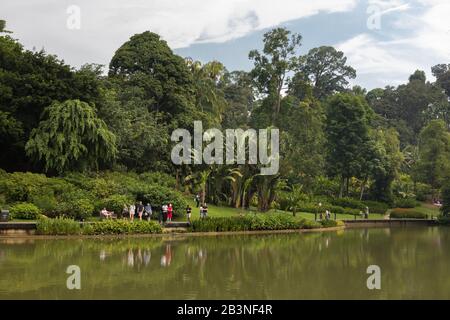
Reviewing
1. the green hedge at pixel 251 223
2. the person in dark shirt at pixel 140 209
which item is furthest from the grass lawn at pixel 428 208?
the person in dark shirt at pixel 140 209

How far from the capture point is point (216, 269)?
1582 centimetres

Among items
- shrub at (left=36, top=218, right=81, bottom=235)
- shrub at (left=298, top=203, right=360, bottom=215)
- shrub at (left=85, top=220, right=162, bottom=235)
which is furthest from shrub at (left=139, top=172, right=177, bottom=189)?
shrub at (left=298, top=203, right=360, bottom=215)

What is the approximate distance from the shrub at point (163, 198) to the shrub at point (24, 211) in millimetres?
6046

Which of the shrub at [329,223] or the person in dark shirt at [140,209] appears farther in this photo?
the shrub at [329,223]

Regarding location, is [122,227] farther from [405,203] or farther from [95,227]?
[405,203]

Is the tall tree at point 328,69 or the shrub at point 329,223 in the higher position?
the tall tree at point 328,69

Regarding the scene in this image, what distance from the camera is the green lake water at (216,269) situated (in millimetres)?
12125

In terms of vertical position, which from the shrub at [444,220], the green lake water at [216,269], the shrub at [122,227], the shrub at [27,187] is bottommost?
the shrub at [444,220]

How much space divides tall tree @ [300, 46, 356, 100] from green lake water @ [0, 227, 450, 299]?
64.0 metres

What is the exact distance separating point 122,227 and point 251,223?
768 cm

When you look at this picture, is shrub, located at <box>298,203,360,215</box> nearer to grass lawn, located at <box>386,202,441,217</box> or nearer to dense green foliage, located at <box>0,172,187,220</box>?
grass lawn, located at <box>386,202,441,217</box>

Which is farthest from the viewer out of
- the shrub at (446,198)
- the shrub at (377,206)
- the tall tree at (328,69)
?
the tall tree at (328,69)

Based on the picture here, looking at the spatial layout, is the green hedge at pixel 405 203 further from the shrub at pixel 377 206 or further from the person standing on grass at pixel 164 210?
the person standing on grass at pixel 164 210
